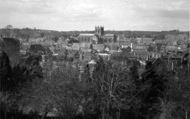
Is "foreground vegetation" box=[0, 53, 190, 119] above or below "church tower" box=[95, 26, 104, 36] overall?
below

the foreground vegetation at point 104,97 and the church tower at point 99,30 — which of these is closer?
the foreground vegetation at point 104,97

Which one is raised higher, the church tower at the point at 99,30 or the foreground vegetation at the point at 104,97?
the church tower at the point at 99,30

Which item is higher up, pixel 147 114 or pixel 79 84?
pixel 79 84

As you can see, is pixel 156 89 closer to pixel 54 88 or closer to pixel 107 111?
pixel 107 111

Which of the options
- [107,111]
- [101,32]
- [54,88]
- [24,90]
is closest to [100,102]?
[107,111]

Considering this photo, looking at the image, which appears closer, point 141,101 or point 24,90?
point 141,101

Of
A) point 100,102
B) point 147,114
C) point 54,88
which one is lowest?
point 147,114

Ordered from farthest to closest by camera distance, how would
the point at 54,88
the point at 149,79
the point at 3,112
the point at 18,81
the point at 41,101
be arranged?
1. the point at 18,81
2. the point at 149,79
3. the point at 41,101
4. the point at 54,88
5. the point at 3,112

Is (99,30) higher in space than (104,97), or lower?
higher

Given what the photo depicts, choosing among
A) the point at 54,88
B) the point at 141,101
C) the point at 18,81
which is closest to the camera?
the point at 54,88

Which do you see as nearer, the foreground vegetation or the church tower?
the foreground vegetation

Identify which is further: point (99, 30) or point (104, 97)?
point (99, 30)
